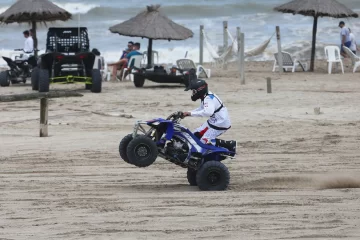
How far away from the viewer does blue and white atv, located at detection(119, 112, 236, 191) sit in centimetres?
923

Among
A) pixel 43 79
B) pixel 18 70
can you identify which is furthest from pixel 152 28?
pixel 43 79

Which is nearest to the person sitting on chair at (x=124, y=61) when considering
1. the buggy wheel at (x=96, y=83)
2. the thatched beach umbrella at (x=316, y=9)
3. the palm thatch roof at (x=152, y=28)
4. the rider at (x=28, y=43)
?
the palm thatch roof at (x=152, y=28)

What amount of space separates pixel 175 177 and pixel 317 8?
16010 millimetres

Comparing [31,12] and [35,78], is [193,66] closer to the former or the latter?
[31,12]

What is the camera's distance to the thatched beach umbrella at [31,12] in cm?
2336

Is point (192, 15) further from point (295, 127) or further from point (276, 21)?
point (295, 127)

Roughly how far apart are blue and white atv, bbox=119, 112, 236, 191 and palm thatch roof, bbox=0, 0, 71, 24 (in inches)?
567

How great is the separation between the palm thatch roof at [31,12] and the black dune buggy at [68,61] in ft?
8.33

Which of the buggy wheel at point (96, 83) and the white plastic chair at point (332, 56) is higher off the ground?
the white plastic chair at point (332, 56)

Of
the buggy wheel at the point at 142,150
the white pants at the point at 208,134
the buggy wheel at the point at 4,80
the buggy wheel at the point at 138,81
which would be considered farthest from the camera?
the buggy wheel at the point at 4,80

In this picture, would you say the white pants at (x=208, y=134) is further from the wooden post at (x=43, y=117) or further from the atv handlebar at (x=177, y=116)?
the wooden post at (x=43, y=117)

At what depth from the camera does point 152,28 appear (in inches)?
932

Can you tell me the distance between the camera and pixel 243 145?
13195 millimetres

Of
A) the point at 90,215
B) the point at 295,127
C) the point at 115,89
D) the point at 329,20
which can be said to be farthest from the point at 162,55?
the point at 90,215
